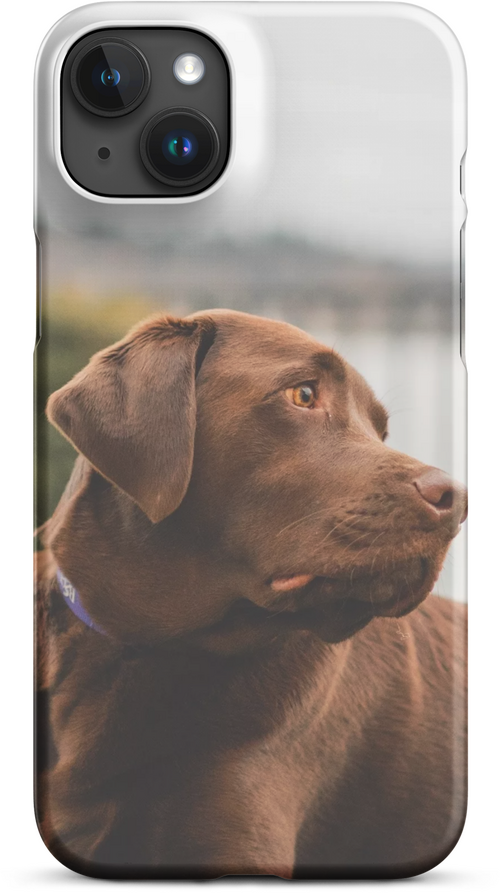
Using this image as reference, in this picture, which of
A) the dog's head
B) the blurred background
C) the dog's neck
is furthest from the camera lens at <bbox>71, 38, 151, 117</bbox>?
the dog's neck

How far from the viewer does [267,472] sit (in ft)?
13.3

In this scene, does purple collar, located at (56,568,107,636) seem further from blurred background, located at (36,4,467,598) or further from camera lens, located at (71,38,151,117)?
camera lens, located at (71,38,151,117)

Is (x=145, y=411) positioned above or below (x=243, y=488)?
above

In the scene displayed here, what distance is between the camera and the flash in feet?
14.0

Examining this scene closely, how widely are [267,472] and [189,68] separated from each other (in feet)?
5.56

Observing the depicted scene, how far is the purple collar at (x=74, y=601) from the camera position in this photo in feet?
13.9

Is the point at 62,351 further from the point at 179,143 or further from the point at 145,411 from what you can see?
the point at 179,143

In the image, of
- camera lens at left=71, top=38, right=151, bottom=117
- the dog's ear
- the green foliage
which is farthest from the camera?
camera lens at left=71, top=38, right=151, bottom=117

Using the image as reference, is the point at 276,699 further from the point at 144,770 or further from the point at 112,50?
the point at 112,50

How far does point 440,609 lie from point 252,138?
2.07 metres

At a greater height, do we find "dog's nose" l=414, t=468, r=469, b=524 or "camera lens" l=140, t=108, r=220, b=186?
"camera lens" l=140, t=108, r=220, b=186

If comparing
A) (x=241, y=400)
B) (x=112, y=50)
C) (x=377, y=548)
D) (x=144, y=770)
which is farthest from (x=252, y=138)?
A: (x=144, y=770)

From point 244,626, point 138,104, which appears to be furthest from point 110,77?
point 244,626

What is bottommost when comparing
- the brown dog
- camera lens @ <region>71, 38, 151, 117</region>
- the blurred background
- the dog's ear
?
the brown dog
